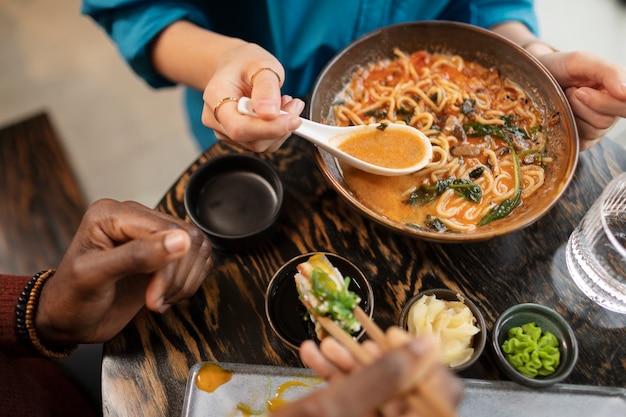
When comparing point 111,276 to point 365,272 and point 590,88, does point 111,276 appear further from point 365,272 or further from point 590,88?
point 590,88

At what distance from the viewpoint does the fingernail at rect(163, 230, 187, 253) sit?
1285mm

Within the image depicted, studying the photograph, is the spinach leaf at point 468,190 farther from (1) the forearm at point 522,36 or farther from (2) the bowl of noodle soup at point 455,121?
(1) the forearm at point 522,36

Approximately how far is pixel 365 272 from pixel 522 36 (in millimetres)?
1356

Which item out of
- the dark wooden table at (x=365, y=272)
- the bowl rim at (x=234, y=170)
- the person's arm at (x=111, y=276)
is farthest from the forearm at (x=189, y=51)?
the person's arm at (x=111, y=276)

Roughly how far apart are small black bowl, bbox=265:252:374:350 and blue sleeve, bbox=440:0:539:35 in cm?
145

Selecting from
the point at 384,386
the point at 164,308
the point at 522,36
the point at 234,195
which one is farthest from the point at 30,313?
the point at 522,36

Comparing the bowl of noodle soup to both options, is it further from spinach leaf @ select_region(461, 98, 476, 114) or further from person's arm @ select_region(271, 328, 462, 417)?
person's arm @ select_region(271, 328, 462, 417)

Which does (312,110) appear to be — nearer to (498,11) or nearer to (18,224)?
(498,11)

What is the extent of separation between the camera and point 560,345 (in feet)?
5.23

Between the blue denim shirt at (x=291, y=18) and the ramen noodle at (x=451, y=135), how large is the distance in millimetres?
254

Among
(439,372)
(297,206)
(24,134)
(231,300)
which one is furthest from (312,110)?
(24,134)

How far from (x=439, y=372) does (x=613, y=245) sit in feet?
3.28

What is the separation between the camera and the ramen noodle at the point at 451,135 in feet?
6.11

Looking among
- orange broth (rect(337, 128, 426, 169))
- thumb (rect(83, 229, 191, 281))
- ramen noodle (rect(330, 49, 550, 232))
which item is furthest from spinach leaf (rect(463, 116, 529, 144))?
thumb (rect(83, 229, 191, 281))
